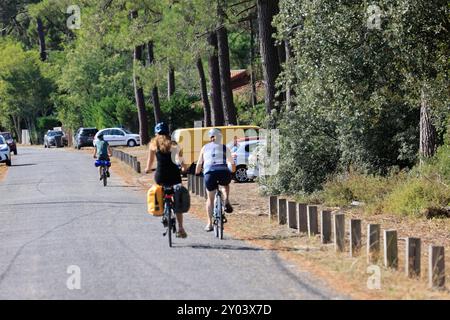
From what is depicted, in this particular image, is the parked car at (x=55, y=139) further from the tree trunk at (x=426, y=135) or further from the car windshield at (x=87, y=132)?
the tree trunk at (x=426, y=135)

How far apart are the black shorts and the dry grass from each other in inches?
38.9

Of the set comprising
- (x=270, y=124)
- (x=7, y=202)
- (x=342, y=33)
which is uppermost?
(x=342, y=33)

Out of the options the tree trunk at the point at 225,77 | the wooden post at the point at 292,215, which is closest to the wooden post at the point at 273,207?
the wooden post at the point at 292,215

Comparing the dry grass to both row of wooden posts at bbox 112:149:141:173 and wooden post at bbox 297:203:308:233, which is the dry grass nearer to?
wooden post at bbox 297:203:308:233

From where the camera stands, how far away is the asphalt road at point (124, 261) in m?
10.9

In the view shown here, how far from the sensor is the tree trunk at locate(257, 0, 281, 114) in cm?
2917

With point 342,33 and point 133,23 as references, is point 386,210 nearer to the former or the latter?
point 342,33

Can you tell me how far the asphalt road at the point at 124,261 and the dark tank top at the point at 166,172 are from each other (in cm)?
100

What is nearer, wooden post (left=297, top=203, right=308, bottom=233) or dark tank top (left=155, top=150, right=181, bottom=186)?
dark tank top (left=155, top=150, right=181, bottom=186)

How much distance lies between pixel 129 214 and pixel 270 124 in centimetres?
555

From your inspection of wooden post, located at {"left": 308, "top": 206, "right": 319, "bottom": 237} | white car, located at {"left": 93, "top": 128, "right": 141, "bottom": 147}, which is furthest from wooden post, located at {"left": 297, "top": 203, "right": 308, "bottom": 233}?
white car, located at {"left": 93, "top": 128, "right": 141, "bottom": 147}
